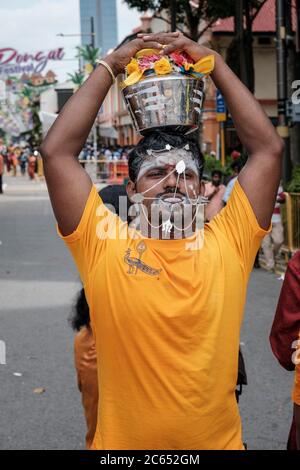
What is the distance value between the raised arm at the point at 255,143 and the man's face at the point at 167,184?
0.59 ft

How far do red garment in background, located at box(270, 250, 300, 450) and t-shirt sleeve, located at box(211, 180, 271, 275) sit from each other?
0.72m

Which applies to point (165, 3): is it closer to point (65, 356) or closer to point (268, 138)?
point (65, 356)

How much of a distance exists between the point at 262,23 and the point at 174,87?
36436 millimetres

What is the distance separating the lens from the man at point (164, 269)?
214 cm

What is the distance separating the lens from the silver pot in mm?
2244

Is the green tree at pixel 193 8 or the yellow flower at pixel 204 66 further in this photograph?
the green tree at pixel 193 8

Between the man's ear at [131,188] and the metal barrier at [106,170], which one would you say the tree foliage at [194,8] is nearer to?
the metal barrier at [106,170]

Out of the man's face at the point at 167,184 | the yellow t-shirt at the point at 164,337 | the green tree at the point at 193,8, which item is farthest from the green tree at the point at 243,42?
the yellow t-shirt at the point at 164,337

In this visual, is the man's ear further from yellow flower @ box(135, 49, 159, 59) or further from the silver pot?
yellow flower @ box(135, 49, 159, 59)

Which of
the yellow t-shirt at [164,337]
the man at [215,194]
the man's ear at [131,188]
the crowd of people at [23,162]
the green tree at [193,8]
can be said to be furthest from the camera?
the crowd of people at [23,162]

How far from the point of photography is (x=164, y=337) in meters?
2.13

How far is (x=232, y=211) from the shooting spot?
7.64 feet

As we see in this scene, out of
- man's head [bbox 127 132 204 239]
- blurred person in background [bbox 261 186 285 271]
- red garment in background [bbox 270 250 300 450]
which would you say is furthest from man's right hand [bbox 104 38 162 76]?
blurred person in background [bbox 261 186 285 271]
